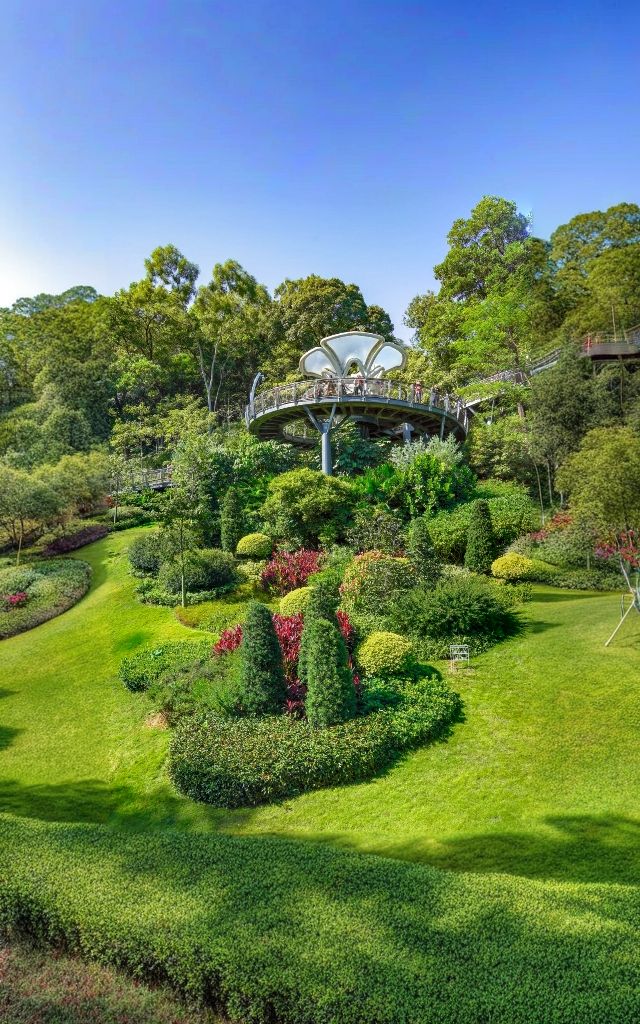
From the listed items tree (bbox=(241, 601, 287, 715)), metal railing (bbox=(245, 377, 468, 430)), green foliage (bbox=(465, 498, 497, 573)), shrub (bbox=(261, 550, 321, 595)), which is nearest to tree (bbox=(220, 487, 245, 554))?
shrub (bbox=(261, 550, 321, 595))

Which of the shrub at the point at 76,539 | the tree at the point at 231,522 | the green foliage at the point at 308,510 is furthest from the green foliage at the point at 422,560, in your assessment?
the shrub at the point at 76,539

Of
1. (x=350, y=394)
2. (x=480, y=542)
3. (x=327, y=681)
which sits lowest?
(x=327, y=681)

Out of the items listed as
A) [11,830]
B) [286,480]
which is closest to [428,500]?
[286,480]

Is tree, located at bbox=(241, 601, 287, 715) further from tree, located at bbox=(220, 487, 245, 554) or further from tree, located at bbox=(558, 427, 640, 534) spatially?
tree, located at bbox=(220, 487, 245, 554)

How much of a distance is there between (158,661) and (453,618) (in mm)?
6369

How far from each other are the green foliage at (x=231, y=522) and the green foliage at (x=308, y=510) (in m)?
1.23

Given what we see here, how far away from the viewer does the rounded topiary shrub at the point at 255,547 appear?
1916cm

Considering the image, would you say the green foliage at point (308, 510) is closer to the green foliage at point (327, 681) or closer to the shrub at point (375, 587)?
the shrub at point (375, 587)

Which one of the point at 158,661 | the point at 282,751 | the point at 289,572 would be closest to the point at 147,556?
the point at 289,572

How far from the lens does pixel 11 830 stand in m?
5.88

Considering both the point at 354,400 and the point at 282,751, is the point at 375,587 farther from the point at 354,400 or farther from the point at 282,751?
the point at 354,400

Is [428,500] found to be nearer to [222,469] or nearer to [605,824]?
[222,469]

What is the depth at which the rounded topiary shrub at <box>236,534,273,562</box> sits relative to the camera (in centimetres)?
1916

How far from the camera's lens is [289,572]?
17.0 m
